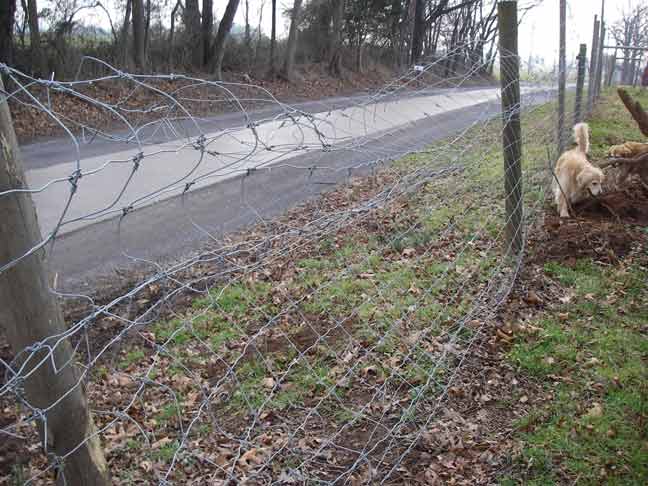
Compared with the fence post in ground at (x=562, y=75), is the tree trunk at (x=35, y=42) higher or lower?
higher

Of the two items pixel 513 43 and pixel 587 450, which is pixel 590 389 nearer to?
pixel 587 450

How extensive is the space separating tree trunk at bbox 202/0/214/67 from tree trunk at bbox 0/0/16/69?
26.0ft

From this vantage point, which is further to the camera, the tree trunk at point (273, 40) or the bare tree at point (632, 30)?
the bare tree at point (632, 30)

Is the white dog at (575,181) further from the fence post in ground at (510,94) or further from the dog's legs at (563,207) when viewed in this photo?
the fence post in ground at (510,94)

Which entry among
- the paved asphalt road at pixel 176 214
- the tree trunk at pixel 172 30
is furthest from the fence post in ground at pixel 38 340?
the tree trunk at pixel 172 30

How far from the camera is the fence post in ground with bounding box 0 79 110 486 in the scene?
159 cm

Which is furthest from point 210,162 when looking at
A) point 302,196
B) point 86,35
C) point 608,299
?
point 86,35

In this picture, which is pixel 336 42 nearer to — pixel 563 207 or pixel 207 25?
pixel 207 25

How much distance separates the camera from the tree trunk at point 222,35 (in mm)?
21461

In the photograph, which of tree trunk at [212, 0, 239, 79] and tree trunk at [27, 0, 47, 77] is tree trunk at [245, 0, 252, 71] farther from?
tree trunk at [27, 0, 47, 77]

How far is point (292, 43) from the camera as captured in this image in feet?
76.2

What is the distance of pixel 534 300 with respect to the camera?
5.13 metres

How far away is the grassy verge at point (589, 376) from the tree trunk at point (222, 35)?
18852 mm

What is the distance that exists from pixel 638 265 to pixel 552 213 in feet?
5.22
